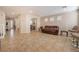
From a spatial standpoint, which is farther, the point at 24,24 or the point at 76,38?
the point at 24,24

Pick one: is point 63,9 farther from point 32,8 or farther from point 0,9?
point 0,9

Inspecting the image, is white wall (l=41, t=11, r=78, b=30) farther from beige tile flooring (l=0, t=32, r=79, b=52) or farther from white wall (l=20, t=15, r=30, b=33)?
white wall (l=20, t=15, r=30, b=33)

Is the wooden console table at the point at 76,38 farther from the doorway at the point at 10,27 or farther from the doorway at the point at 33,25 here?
the doorway at the point at 10,27

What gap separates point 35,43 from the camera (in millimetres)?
2768

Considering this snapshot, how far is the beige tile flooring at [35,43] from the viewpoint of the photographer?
8.95 feet

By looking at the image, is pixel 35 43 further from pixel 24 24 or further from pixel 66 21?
pixel 66 21

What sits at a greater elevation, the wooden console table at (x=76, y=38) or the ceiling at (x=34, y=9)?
the ceiling at (x=34, y=9)

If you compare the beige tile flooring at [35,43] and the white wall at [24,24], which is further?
the white wall at [24,24]

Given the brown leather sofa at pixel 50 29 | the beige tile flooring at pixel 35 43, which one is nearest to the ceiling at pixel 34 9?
the brown leather sofa at pixel 50 29

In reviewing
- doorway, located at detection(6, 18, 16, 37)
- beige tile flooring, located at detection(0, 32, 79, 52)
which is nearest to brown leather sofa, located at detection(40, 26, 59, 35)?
beige tile flooring, located at detection(0, 32, 79, 52)

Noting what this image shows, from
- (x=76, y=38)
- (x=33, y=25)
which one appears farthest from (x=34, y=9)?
(x=76, y=38)

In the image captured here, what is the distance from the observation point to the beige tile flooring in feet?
8.95
